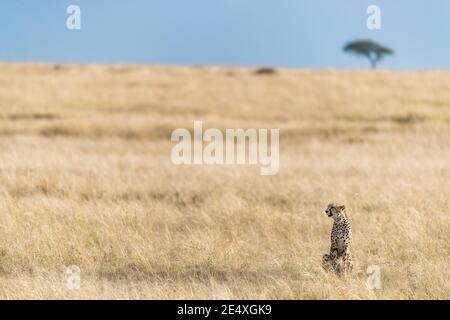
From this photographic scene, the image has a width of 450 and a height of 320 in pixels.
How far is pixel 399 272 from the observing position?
26.9 ft

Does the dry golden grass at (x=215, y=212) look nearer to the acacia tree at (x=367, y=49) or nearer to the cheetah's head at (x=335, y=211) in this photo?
the cheetah's head at (x=335, y=211)

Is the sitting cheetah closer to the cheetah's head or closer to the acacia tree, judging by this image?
the cheetah's head

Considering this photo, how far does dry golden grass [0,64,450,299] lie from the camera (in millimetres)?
7746

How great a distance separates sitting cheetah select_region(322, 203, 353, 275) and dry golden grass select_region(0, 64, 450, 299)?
17 cm

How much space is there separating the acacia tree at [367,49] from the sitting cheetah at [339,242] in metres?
61.1

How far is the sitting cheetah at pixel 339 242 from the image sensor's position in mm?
7633

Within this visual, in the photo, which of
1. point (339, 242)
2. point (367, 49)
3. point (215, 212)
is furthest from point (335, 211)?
point (367, 49)

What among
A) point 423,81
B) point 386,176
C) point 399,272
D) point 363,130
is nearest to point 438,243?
point 399,272

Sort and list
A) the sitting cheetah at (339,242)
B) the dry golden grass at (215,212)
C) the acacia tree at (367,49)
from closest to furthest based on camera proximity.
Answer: the sitting cheetah at (339,242)
the dry golden grass at (215,212)
the acacia tree at (367,49)

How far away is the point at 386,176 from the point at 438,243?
6.08m

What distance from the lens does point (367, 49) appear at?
67062 mm

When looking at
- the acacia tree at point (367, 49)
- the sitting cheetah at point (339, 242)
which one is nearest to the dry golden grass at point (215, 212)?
the sitting cheetah at point (339, 242)

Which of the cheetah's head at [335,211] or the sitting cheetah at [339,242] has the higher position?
the cheetah's head at [335,211]

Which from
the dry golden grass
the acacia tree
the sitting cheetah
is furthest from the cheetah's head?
the acacia tree
